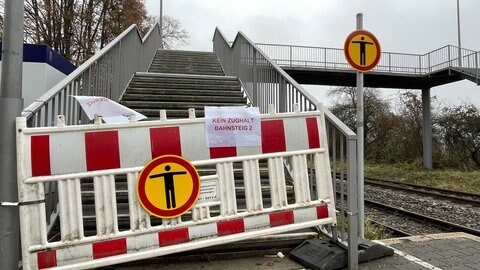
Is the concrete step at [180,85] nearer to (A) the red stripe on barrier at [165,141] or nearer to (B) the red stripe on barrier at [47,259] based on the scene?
(A) the red stripe on barrier at [165,141]

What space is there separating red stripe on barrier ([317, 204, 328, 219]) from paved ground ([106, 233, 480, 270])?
1.62ft

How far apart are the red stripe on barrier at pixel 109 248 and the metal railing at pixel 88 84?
3.05 ft

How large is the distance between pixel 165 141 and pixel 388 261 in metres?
2.40

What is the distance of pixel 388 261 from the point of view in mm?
3664

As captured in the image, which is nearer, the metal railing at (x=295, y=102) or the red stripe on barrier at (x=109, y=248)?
the red stripe on barrier at (x=109, y=248)

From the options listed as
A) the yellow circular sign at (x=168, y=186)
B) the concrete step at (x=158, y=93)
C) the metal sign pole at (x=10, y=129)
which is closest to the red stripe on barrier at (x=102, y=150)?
the yellow circular sign at (x=168, y=186)

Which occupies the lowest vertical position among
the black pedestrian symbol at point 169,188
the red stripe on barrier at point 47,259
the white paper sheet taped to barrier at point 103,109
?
the red stripe on barrier at point 47,259

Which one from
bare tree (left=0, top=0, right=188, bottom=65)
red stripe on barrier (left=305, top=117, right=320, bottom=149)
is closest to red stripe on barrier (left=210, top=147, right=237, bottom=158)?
red stripe on barrier (left=305, top=117, right=320, bottom=149)

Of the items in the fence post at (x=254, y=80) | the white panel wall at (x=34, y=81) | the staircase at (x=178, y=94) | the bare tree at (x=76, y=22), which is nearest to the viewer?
the white panel wall at (x=34, y=81)

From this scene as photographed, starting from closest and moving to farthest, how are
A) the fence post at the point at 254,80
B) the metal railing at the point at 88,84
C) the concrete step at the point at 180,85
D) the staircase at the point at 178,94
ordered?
the metal railing at the point at 88,84
the staircase at the point at 178,94
the fence post at the point at 254,80
the concrete step at the point at 180,85

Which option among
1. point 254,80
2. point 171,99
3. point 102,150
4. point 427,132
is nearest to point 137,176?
point 102,150

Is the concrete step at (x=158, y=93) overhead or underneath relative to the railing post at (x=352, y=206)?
overhead

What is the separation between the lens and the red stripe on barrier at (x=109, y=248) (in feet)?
8.90

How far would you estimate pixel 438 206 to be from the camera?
396 inches
